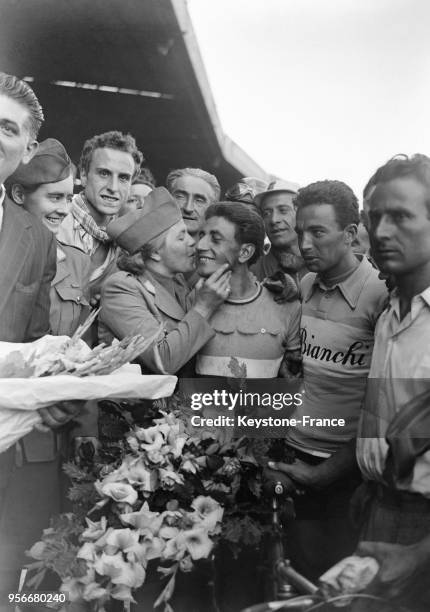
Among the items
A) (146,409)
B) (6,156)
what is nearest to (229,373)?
(146,409)

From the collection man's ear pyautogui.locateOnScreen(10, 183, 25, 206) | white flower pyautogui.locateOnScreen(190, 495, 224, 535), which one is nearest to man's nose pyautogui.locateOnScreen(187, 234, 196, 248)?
man's ear pyautogui.locateOnScreen(10, 183, 25, 206)

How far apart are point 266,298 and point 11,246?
941mm

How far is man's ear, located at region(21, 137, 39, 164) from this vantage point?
108 inches

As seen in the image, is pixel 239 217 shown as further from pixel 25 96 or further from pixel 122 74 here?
pixel 25 96

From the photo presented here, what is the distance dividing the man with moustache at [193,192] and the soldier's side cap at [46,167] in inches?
14.9

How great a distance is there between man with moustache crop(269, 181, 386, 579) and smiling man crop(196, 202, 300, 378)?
3.2 inches

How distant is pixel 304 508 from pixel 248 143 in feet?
4.37

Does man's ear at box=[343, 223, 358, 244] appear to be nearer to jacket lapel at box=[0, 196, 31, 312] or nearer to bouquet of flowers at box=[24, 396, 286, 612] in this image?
bouquet of flowers at box=[24, 396, 286, 612]

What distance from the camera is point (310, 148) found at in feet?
9.31

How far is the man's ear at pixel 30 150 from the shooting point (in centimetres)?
275

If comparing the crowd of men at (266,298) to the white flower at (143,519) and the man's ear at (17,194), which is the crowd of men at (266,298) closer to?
the man's ear at (17,194)

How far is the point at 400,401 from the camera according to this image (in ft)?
9.04

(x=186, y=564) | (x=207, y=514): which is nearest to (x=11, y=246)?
(x=207, y=514)

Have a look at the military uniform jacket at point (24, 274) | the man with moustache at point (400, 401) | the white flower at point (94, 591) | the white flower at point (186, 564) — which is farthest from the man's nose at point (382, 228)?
the white flower at point (94, 591)
